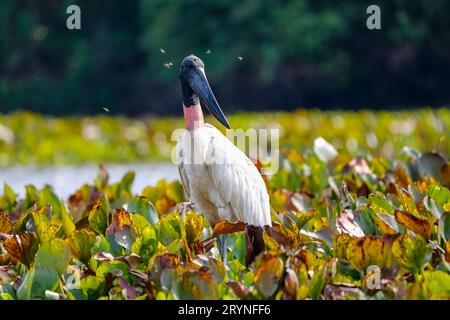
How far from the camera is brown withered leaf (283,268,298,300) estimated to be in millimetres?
3109

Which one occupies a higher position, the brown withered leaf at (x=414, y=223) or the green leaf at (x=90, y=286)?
the brown withered leaf at (x=414, y=223)

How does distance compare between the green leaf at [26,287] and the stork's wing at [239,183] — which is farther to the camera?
the stork's wing at [239,183]

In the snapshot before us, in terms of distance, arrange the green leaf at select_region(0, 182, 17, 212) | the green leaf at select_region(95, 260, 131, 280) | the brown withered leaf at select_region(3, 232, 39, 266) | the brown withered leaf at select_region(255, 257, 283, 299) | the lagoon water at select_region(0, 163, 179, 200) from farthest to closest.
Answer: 1. the lagoon water at select_region(0, 163, 179, 200)
2. the green leaf at select_region(0, 182, 17, 212)
3. the brown withered leaf at select_region(3, 232, 39, 266)
4. the green leaf at select_region(95, 260, 131, 280)
5. the brown withered leaf at select_region(255, 257, 283, 299)

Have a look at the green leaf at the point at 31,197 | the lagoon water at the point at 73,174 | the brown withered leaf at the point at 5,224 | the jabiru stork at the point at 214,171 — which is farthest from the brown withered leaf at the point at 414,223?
the lagoon water at the point at 73,174

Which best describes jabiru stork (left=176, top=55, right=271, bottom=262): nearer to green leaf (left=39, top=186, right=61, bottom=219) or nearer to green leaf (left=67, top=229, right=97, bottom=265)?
green leaf (left=39, top=186, right=61, bottom=219)

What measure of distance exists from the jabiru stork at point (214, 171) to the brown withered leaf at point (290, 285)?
42.4 inches

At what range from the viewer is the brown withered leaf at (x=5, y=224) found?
3.99 meters

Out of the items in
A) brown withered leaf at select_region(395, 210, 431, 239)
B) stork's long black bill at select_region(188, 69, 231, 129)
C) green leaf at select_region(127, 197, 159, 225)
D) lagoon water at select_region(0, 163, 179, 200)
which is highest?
stork's long black bill at select_region(188, 69, 231, 129)

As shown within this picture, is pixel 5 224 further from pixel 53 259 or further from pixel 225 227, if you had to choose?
pixel 225 227

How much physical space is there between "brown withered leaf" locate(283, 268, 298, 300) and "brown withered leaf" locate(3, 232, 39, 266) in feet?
3.32

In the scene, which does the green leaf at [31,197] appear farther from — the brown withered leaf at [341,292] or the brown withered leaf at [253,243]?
the brown withered leaf at [341,292]

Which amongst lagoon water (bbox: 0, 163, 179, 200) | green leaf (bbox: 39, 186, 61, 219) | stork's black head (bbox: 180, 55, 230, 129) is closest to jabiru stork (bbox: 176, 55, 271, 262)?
stork's black head (bbox: 180, 55, 230, 129)

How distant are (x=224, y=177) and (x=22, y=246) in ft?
3.41
